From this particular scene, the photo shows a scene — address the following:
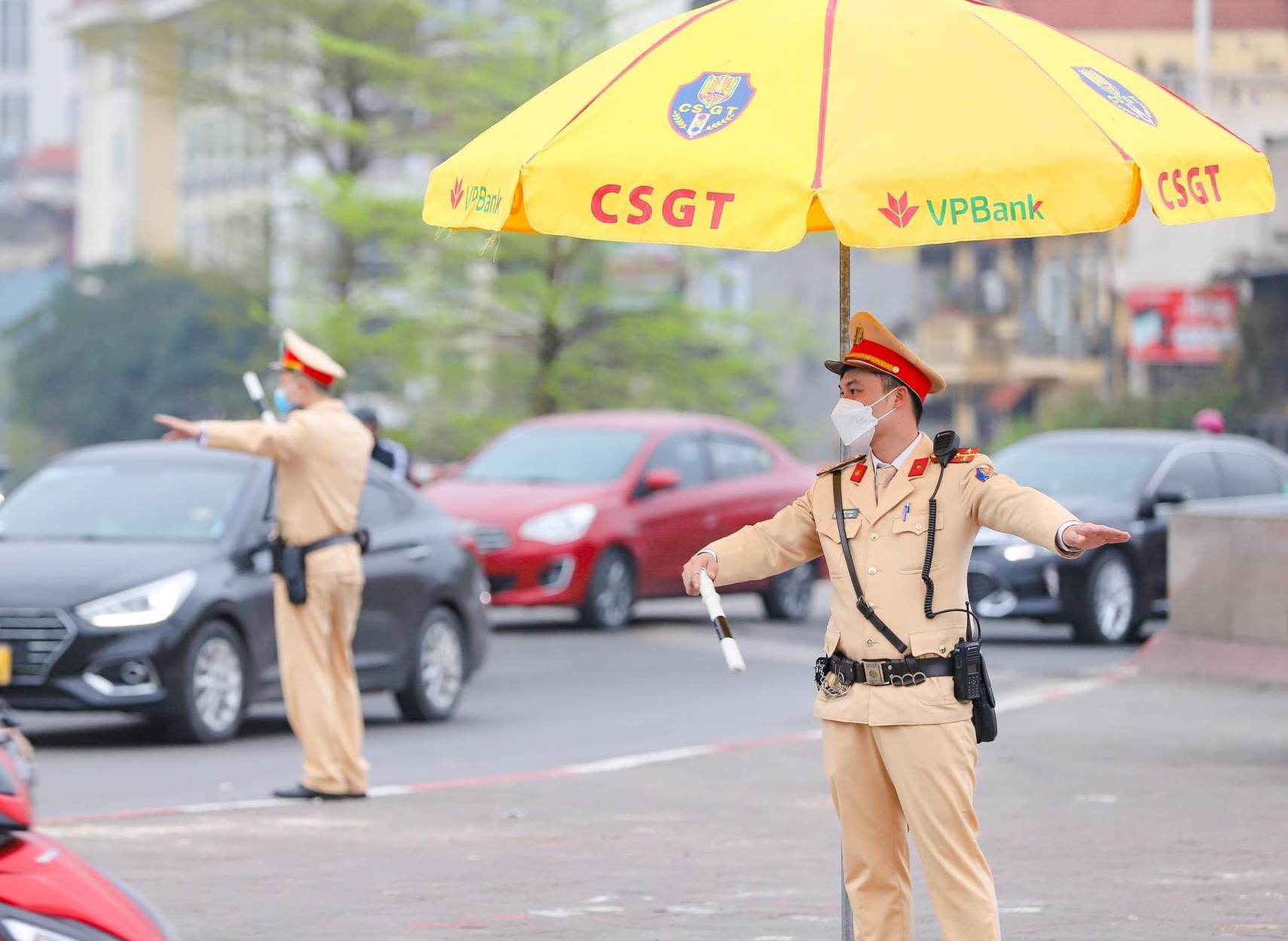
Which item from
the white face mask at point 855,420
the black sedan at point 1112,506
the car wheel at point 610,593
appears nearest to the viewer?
the white face mask at point 855,420

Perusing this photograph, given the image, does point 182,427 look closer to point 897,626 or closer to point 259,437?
point 259,437

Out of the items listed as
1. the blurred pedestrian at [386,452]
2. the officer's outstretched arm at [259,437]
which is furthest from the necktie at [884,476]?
the blurred pedestrian at [386,452]

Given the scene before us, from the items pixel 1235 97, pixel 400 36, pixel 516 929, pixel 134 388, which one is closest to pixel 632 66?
pixel 516 929

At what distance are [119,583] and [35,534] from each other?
1.13m

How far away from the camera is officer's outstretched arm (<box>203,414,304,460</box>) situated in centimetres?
962

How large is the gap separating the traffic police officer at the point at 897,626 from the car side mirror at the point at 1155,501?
549 inches

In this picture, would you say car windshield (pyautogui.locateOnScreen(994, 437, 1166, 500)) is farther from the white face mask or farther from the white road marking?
the white face mask

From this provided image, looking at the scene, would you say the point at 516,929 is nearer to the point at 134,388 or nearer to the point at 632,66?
the point at 632,66

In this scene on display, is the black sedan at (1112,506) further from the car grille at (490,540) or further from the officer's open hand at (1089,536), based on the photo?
the officer's open hand at (1089,536)

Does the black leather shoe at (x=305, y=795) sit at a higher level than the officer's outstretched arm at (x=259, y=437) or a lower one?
lower

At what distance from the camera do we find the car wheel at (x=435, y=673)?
1395 centimetres

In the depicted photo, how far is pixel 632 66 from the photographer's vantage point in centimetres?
608

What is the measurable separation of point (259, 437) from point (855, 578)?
4.63 m

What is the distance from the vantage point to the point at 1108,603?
63.7 feet
